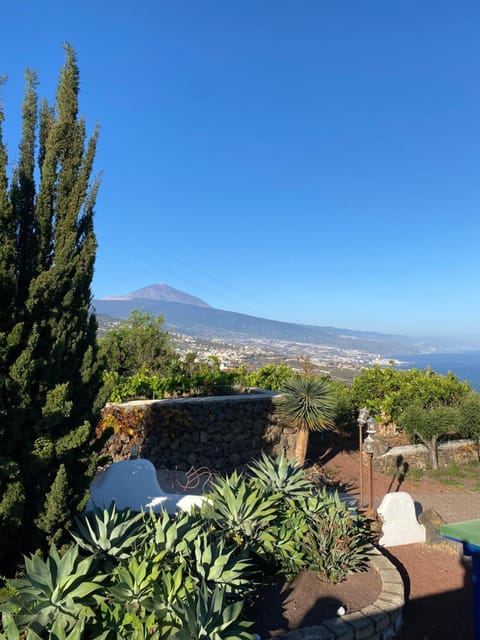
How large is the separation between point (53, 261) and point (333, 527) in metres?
3.70

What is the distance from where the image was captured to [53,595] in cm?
275

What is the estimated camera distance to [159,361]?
12.4m

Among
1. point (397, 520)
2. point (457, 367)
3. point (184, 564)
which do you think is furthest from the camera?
point (457, 367)

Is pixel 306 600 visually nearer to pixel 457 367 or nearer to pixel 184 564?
pixel 184 564

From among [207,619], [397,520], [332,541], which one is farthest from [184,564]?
[397,520]

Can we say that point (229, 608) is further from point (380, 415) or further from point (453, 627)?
point (380, 415)

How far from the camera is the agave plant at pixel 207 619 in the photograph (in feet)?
7.99

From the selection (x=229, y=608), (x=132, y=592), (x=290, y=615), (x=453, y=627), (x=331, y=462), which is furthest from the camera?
(x=331, y=462)

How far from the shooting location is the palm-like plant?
8609mm

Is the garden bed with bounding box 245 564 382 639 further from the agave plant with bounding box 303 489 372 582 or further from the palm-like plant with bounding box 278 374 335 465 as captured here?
the palm-like plant with bounding box 278 374 335 465

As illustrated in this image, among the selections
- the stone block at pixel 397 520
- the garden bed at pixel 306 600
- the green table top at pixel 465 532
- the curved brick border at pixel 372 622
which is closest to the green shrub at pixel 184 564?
the garden bed at pixel 306 600

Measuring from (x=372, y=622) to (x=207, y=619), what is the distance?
1.63m

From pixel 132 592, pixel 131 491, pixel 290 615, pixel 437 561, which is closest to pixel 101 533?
pixel 132 592

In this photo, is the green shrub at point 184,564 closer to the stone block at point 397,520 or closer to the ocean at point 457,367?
the stone block at point 397,520
